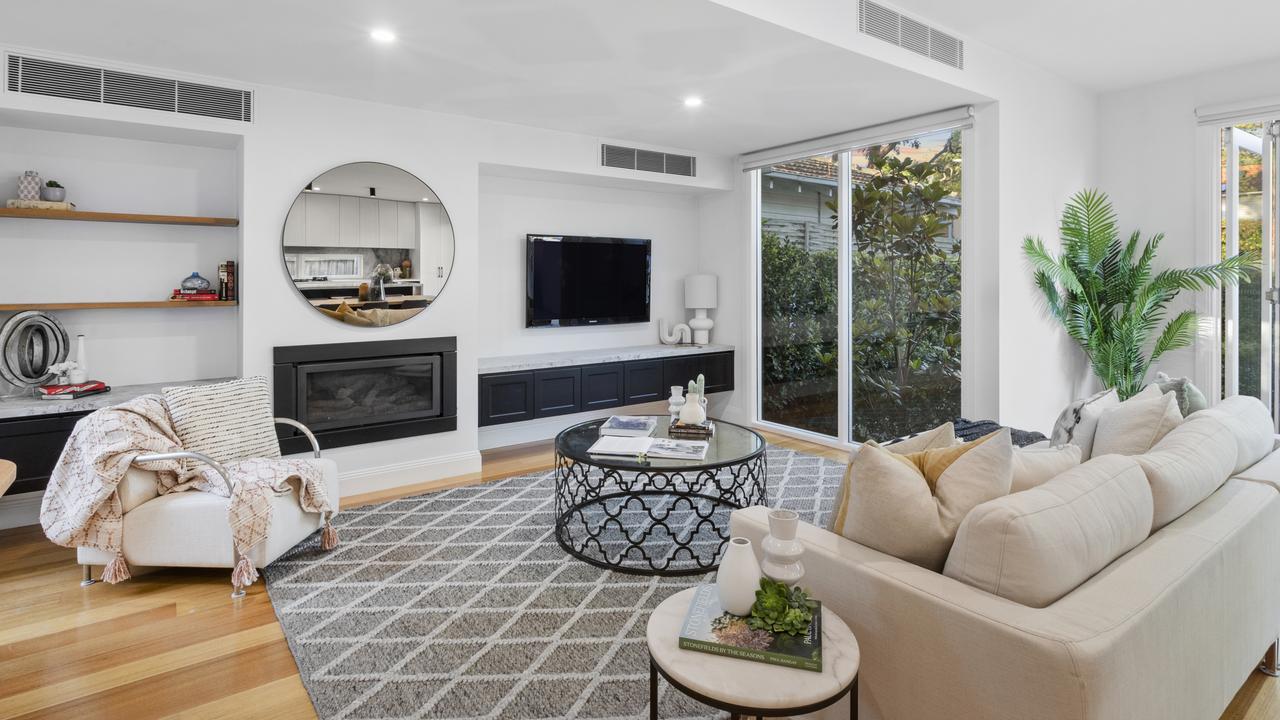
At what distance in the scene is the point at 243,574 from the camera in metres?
2.69

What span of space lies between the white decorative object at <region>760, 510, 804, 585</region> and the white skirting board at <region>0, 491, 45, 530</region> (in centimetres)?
384

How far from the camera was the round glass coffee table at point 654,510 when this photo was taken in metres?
2.89

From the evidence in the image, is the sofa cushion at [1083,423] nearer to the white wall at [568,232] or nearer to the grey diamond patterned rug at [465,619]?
the grey diamond patterned rug at [465,619]

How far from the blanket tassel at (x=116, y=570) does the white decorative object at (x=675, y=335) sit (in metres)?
4.08

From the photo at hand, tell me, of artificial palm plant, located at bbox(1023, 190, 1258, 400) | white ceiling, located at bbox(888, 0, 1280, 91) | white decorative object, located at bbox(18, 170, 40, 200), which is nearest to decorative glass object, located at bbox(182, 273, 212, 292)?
white decorative object, located at bbox(18, 170, 40, 200)

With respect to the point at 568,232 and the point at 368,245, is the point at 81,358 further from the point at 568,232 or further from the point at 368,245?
the point at 568,232

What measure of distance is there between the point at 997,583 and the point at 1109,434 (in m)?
1.15

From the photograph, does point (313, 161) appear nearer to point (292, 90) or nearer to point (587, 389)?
point (292, 90)

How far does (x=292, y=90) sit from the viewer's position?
3.77 m

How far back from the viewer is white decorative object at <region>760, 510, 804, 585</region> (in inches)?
56.4

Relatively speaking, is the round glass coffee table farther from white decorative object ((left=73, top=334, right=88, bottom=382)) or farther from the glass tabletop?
white decorative object ((left=73, top=334, right=88, bottom=382))

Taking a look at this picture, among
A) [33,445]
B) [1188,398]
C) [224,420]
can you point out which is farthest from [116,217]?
[1188,398]

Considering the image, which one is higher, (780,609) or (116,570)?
(780,609)

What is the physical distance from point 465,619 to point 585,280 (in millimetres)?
3365
